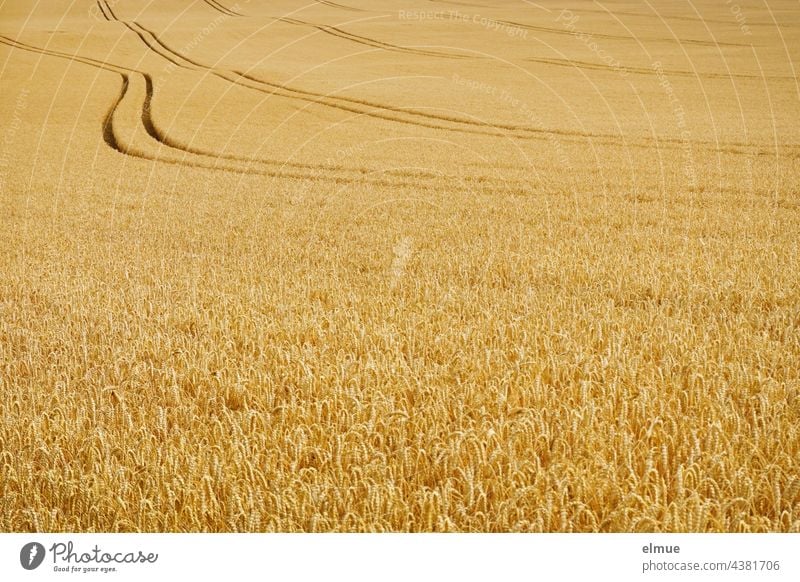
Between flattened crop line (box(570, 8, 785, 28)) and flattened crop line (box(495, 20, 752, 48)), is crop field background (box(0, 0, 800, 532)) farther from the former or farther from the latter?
flattened crop line (box(570, 8, 785, 28))

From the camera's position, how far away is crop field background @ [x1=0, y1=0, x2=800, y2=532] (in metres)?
2.85

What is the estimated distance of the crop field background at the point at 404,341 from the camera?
2.85 metres

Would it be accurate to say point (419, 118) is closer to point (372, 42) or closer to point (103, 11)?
point (372, 42)

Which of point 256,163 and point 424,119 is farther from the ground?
point 424,119

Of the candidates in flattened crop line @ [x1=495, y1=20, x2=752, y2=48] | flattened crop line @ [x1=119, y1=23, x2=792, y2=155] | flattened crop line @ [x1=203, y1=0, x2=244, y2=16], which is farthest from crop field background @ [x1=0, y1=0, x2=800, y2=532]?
flattened crop line @ [x1=203, y1=0, x2=244, y2=16]

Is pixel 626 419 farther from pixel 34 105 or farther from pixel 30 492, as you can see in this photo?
pixel 34 105

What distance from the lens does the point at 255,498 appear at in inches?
111

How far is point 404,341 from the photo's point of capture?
5086mm

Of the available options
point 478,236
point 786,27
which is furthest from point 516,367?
point 786,27
